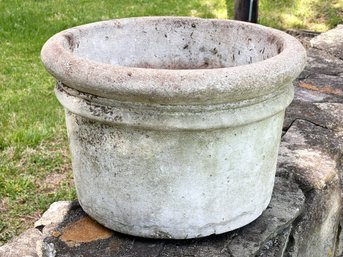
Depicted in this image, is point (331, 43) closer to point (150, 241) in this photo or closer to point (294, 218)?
point (294, 218)

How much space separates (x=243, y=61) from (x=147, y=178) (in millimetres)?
766

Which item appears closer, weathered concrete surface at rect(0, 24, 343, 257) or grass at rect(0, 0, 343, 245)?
weathered concrete surface at rect(0, 24, 343, 257)

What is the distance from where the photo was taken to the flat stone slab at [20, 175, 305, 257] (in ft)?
5.89

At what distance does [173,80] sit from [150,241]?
610mm

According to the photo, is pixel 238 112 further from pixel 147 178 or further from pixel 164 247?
pixel 164 247

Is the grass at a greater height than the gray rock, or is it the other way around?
the gray rock

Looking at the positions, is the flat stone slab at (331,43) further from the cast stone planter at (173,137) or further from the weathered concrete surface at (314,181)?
the cast stone planter at (173,137)

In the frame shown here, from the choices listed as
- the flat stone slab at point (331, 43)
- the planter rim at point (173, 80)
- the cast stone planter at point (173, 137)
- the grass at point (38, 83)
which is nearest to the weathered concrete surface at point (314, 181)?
the cast stone planter at point (173, 137)

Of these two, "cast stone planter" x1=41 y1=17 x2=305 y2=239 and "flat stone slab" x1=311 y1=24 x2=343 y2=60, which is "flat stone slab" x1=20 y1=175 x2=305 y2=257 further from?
"flat stone slab" x1=311 y1=24 x2=343 y2=60

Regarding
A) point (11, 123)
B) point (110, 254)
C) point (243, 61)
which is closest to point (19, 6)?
point (11, 123)

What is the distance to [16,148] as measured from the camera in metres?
3.22

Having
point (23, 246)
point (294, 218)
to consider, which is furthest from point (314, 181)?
point (23, 246)

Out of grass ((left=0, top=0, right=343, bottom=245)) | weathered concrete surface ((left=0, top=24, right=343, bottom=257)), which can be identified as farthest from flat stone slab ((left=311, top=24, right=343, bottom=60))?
grass ((left=0, top=0, right=343, bottom=245))

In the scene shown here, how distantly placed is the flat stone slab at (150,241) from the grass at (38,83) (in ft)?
2.45
